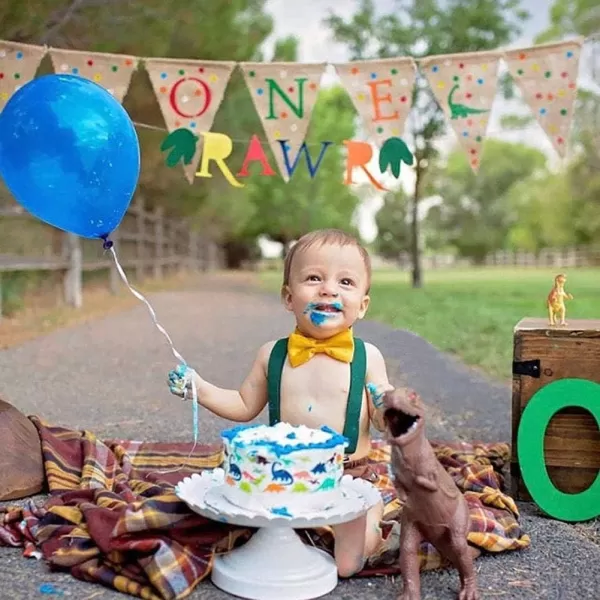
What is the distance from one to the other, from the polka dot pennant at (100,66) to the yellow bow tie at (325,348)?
224 centimetres

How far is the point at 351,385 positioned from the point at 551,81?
2278 mm

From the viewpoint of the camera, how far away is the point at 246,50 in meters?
11.2

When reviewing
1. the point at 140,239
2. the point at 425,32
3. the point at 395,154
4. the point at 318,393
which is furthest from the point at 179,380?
the point at 425,32

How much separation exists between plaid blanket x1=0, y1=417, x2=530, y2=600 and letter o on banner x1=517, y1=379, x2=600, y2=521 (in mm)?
150

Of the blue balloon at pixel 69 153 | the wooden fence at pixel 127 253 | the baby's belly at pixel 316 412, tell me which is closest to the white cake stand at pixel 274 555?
the baby's belly at pixel 316 412

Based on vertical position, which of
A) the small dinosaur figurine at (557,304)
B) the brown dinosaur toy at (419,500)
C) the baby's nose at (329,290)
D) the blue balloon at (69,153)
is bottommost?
the brown dinosaur toy at (419,500)

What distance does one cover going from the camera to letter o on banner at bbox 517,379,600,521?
2.78 meters

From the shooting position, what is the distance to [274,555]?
2.14 metres

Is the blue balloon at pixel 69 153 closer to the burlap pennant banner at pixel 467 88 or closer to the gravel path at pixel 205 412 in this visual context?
the gravel path at pixel 205 412

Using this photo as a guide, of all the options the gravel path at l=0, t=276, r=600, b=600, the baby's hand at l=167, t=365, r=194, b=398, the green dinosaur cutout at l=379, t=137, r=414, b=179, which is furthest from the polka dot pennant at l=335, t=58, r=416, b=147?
the baby's hand at l=167, t=365, r=194, b=398

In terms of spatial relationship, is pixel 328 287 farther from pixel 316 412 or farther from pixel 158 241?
pixel 158 241

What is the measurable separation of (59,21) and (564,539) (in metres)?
5.16

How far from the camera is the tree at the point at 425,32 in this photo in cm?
1480

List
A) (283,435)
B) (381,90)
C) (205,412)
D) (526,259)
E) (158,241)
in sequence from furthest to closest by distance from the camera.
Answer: (526,259) → (158,241) → (205,412) → (381,90) → (283,435)
